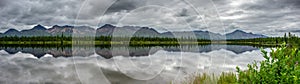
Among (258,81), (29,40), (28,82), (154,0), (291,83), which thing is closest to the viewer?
(291,83)

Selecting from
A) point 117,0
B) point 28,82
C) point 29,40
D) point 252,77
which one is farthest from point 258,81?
point 29,40

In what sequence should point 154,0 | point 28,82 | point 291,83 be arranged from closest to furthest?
point 291,83
point 154,0
point 28,82

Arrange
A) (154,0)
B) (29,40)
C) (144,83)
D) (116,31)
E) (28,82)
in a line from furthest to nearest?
(29,40)
(28,82)
(144,83)
(154,0)
(116,31)

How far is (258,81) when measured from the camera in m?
4.20

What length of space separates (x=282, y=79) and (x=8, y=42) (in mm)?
122713

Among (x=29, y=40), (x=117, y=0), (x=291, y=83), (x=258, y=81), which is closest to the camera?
(x=291, y=83)

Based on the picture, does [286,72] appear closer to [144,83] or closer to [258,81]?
[258,81]

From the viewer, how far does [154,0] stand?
11062 millimetres

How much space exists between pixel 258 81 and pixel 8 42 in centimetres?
12239

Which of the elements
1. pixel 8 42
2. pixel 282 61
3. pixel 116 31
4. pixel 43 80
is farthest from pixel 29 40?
pixel 282 61

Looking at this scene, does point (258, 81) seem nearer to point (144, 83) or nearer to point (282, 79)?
point (282, 79)

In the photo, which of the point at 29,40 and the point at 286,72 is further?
the point at 29,40

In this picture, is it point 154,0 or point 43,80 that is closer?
point 154,0

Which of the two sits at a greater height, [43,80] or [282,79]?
[282,79]
